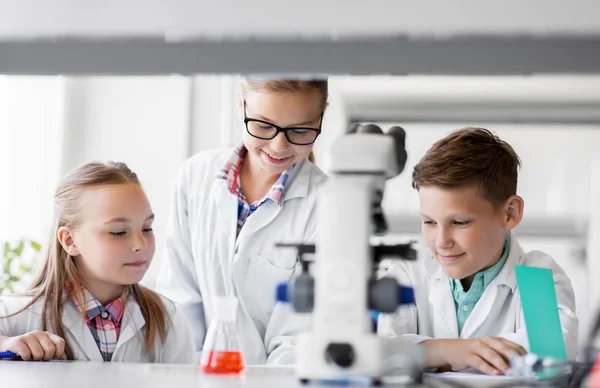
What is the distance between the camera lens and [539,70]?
1.92 feet

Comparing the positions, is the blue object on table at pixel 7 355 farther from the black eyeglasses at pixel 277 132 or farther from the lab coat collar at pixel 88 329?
the black eyeglasses at pixel 277 132

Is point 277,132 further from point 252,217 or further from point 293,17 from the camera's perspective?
point 293,17

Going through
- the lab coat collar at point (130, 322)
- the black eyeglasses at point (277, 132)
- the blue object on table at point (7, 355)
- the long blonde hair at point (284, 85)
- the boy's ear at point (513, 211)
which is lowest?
the blue object on table at point (7, 355)

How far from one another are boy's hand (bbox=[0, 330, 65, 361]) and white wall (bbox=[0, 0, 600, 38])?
0.84 m

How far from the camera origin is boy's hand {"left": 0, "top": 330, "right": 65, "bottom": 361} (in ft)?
4.16

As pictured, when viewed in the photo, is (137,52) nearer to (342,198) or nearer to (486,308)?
(342,198)

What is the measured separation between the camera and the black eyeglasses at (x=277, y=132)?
1654mm

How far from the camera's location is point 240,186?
1.95 meters

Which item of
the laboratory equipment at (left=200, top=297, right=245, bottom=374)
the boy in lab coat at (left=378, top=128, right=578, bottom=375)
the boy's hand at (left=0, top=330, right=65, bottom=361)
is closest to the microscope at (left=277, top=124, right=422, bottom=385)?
the laboratory equipment at (left=200, top=297, right=245, bottom=374)

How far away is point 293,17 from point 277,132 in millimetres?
1079

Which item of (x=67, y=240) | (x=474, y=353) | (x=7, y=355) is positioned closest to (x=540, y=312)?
(x=474, y=353)

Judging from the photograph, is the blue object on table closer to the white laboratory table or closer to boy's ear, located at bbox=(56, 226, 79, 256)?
the white laboratory table

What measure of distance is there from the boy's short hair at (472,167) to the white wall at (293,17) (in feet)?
3.70

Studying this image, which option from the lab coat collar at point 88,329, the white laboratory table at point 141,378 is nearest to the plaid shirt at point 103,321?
the lab coat collar at point 88,329
